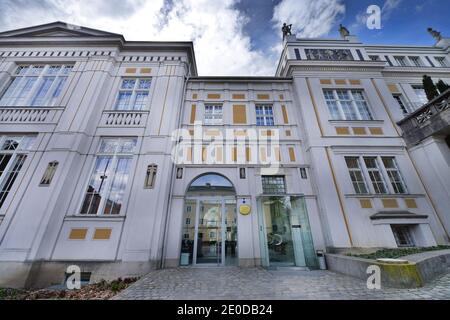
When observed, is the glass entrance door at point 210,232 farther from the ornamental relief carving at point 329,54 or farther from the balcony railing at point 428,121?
the ornamental relief carving at point 329,54

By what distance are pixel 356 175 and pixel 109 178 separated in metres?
11.2

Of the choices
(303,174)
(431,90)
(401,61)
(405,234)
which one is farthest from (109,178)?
(401,61)

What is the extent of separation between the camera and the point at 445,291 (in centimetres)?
340

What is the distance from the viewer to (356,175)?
8141 millimetres

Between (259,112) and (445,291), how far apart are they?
29.4ft

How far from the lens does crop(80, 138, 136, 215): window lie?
698 cm

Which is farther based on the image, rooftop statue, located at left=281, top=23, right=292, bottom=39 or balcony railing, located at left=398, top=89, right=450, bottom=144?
rooftop statue, located at left=281, top=23, right=292, bottom=39

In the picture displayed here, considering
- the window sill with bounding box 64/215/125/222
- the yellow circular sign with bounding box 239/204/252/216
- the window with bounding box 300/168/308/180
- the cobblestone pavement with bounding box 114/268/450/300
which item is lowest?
the cobblestone pavement with bounding box 114/268/450/300

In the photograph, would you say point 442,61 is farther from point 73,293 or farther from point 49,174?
point 49,174

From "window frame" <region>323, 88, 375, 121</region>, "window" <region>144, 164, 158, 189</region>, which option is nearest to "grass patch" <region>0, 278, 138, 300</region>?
"window" <region>144, 164, 158, 189</region>

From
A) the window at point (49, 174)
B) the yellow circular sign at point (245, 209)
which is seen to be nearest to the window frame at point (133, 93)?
the window at point (49, 174)

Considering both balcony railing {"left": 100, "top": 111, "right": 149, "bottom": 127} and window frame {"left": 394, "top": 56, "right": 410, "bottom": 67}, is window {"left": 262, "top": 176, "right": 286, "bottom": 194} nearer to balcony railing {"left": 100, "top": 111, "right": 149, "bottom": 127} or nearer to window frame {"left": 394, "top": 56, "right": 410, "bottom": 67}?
balcony railing {"left": 100, "top": 111, "right": 149, "bottom": 127}

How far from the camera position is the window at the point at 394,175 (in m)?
7.89

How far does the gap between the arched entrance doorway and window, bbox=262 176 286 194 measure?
1.58 m
